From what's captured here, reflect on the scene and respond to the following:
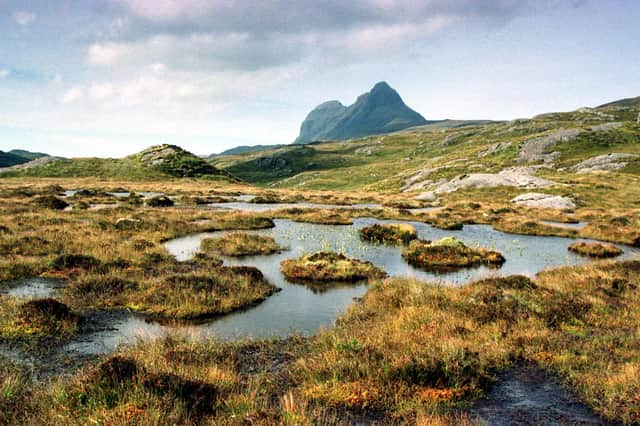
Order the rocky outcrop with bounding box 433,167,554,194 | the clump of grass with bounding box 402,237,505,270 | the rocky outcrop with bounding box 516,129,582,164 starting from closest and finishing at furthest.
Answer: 1. the clump of grass with bounding box 402,237,505,270
2. the rocky outcrop with bounding box 433,167,554,194
3. the rocky outcrop with bounding box 516,129,582,164

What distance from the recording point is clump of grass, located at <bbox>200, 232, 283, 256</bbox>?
28.2 m

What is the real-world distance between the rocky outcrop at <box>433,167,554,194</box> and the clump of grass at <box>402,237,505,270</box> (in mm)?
→ 54066

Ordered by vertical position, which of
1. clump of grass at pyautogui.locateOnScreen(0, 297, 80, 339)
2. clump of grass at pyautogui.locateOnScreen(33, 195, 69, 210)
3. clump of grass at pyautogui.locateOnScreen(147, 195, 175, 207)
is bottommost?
clump of grass at pyautogui.locateOnScreen(0, 297, 80, 339)

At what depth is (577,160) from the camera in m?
92.2

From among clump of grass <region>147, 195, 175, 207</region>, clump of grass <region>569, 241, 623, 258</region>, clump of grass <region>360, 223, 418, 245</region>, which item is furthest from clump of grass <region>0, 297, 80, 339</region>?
clump of grass <region>147, 195, 175, 207</region>

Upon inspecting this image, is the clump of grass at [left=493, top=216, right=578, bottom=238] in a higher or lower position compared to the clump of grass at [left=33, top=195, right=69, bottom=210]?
lower

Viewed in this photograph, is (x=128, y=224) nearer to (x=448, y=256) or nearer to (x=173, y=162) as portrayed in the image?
(x=448, y=256)

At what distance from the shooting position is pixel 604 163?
85875 millimetres

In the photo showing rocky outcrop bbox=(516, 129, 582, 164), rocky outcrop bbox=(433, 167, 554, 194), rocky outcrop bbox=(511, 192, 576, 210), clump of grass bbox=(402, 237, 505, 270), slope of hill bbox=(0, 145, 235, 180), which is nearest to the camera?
clump of grass bbox=(402, 237, 505, 270)

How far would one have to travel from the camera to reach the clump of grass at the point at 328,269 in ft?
72.1

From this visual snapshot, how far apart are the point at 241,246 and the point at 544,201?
173ft

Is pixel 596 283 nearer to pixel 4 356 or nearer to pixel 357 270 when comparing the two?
pixel 357 270

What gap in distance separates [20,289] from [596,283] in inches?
1098

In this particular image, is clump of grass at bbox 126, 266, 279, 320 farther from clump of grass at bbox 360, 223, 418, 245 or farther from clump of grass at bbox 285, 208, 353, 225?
clump of grass at bbox 285, 208, 353, 225
